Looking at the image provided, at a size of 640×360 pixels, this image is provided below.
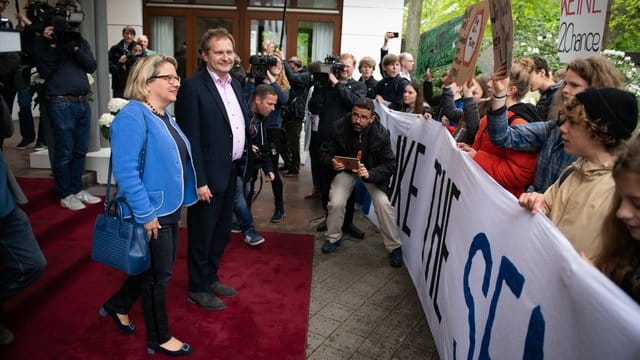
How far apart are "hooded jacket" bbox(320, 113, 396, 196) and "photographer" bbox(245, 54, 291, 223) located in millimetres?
678

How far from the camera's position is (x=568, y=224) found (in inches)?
82.3

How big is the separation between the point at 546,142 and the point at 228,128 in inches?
81.8

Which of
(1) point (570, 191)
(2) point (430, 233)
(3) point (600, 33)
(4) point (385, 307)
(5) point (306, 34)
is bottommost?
(4) point (385, 307)

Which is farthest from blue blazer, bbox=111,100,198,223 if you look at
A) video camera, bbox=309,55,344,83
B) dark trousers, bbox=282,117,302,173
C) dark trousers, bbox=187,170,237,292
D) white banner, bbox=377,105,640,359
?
dark trousers, bbox=282,117,302,173

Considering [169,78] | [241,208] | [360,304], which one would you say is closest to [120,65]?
[241,208]

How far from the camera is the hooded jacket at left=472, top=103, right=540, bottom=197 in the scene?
3.24 m

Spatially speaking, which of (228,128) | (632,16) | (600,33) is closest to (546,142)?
(600,33)

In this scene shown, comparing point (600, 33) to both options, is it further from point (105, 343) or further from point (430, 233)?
point (105, 343)

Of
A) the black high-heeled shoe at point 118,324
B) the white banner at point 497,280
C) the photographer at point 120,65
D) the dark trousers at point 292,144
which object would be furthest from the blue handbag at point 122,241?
the photographer at point 120,65

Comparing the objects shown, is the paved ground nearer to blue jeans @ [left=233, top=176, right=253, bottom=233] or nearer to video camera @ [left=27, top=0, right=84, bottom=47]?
blue jeans @ [left=233, top=176, right=253, bottom=233]

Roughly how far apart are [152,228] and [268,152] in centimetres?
236

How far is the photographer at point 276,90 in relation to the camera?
17.6 ft

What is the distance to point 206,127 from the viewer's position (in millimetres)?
3387

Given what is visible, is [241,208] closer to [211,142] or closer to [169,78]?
[211,142]
